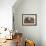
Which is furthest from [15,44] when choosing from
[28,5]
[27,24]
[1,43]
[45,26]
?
[28,5]

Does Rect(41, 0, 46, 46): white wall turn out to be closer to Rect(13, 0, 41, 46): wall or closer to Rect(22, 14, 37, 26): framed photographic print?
Rect(13, 0, 41, 46): wall

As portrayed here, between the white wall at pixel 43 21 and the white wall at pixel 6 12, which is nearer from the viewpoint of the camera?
the white wall at pixel 6 12

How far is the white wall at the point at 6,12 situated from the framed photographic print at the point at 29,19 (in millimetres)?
1166

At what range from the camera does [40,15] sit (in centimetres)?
584

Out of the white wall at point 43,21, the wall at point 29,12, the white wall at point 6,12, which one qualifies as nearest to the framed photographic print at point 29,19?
the wall at point 29,12

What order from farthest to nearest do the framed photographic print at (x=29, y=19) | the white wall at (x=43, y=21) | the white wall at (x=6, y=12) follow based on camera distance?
the framed photographic print at (x=29, y=19)
the white wall at (x=43, y=21)
the white wall at (x=6, y=12)

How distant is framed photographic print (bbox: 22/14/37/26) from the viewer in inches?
230

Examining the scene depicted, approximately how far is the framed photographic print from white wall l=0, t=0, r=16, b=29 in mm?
1166

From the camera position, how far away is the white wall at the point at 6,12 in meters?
4.79

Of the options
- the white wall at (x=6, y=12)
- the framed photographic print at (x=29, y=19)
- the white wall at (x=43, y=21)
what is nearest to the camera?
the white wall at (x=6, y=12)

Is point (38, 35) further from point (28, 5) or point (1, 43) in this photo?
point (1, 43)

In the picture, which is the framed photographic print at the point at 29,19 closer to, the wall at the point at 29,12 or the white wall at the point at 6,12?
the wall at the point at 29,12

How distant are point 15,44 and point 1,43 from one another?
43 centimetres

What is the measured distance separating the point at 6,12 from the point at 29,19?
4.69ft
